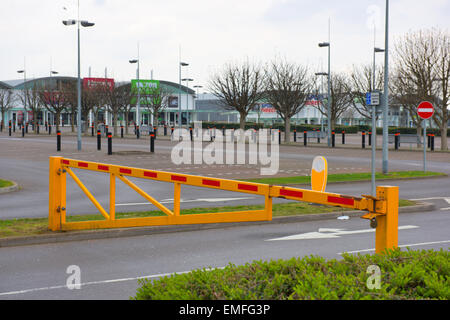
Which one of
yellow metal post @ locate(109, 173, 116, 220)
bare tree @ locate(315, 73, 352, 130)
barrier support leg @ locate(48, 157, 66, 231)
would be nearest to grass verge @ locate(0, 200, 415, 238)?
barrier support leg @ locate(48, 157, 66, 231)

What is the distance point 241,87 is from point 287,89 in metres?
4.01

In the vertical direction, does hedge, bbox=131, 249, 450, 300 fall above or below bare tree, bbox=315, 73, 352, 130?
below

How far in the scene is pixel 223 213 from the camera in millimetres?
8156

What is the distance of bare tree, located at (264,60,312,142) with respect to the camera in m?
44.3

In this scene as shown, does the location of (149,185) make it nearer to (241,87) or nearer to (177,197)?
(177,197)

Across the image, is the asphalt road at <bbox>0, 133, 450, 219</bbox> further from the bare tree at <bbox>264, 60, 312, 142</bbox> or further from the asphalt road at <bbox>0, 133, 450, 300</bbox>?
the bare tree at <bbox>264, 60, 312, 142</bbox>

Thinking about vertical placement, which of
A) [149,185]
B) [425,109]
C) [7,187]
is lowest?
[149,185]

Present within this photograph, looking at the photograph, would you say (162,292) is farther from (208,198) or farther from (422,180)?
(422,180)

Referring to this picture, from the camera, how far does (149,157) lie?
92.1ft

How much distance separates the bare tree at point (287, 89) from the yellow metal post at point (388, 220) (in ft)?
129

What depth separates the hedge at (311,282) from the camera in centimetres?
363

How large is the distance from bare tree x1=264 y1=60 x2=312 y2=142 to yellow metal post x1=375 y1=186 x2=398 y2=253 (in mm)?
39454

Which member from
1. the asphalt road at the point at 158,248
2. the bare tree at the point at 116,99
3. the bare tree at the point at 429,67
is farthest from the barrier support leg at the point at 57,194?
the bare tree at the point at 116,99

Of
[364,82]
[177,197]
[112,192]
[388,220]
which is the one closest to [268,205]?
[388,220]
